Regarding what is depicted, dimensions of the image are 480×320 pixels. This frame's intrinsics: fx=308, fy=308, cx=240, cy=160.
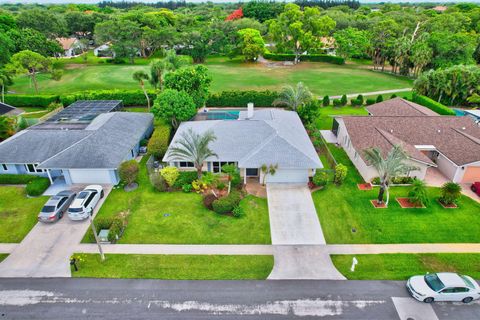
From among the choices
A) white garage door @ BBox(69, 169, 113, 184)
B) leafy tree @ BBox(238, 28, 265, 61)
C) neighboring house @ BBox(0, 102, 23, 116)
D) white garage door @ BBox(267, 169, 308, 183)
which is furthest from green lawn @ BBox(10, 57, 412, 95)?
white garage door @ BBox(69, 169, 113, 184)

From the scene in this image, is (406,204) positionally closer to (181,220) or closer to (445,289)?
(445,289)

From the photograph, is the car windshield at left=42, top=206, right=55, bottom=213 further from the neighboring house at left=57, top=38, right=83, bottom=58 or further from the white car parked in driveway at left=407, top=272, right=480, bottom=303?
the neighboring house at left=57, top=38, right=83, bottom=58

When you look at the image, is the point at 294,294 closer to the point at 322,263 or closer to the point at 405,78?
the point at 322,263

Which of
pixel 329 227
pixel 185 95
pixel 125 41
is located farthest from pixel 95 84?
pixel 329 227

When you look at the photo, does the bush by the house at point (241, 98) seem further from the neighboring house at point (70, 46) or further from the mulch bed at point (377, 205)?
the neighboring house at point (70, 46)

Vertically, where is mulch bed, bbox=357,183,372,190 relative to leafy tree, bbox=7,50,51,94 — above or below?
below

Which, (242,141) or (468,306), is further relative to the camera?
(242,141)
